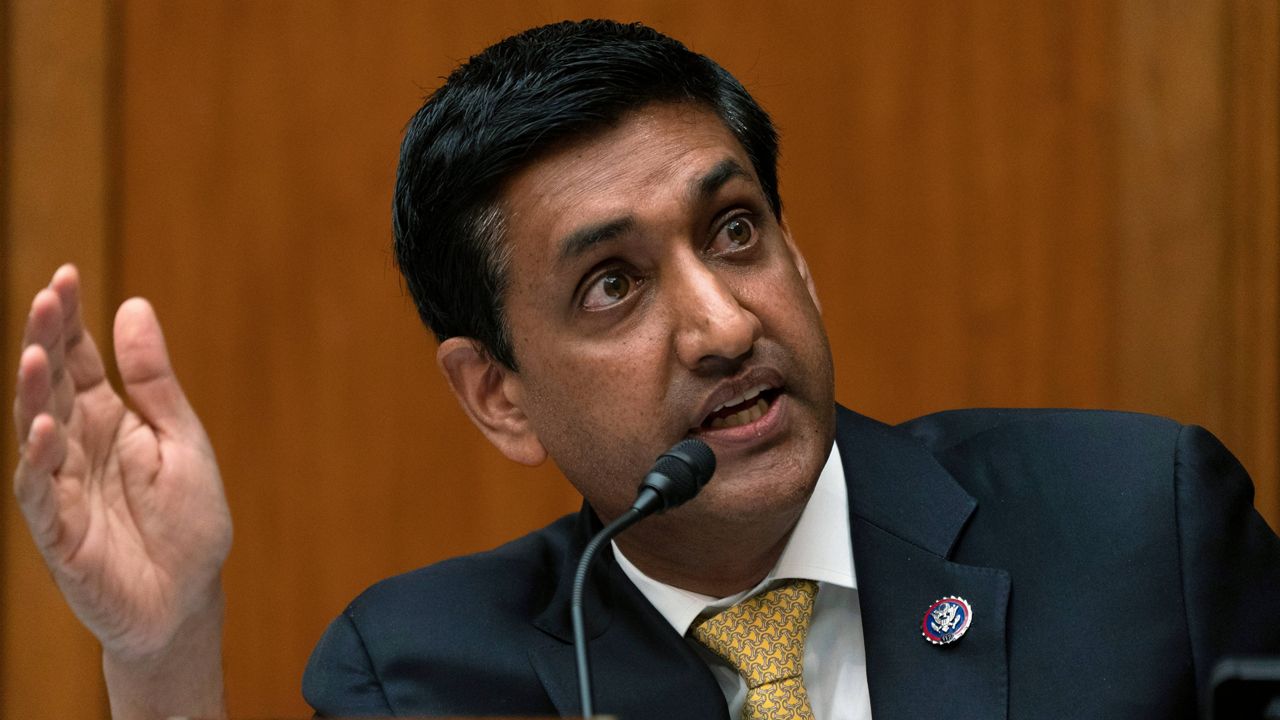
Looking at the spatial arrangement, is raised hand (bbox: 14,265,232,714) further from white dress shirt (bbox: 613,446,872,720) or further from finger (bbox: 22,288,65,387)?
white dress shirt (bbox: 613,446,872,720)

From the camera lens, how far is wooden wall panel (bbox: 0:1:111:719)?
245 cm

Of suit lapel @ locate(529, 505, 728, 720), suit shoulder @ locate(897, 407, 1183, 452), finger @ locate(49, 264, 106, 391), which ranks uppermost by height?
finger @ locate(49, 264, 106, 391)

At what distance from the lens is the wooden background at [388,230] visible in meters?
2.62

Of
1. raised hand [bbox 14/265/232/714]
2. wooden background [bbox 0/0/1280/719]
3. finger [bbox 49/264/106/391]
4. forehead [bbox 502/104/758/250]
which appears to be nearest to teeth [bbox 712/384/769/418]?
forehead [bbox 502/104/758/250]

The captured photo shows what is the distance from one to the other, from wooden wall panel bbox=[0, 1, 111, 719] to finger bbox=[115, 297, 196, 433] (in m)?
1.02

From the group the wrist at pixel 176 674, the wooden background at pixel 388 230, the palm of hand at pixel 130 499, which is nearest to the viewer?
the palm of hand at pixel 130 499

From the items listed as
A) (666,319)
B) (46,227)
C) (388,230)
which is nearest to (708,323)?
(666,319)

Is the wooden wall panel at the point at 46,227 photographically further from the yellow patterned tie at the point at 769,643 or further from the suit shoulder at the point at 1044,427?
the suit shoulder at the point at 1044,427

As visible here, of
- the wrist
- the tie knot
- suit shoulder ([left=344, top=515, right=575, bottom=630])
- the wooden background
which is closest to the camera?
the wrist

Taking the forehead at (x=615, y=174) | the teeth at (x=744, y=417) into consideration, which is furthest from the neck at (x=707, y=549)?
the forehead at (x=615, y=174)

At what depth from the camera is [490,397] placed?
1.93 meters

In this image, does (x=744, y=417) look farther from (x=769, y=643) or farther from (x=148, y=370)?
(x=148, y=370)

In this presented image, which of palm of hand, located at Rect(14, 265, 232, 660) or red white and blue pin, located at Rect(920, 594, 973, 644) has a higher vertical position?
palm of hand, located at Rect(14, 265, 232, 660)

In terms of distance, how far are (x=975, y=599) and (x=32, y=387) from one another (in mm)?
1010
